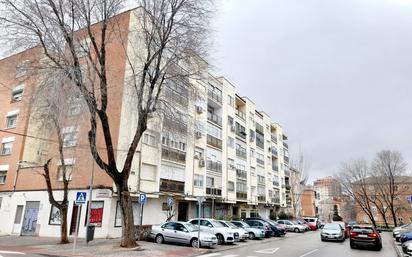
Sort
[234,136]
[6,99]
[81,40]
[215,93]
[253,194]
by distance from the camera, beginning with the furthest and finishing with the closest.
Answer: [253,194]
[234,136]
[215,93]
[6,99]
[81,40]

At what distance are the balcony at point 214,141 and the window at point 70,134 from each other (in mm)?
18140

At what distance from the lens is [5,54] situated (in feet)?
47.0

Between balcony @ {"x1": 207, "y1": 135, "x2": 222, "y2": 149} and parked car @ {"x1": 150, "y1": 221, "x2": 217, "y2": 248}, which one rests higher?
balcony @ {"x1": 207, "y1": 135, "x2": 222, "y2": 149}

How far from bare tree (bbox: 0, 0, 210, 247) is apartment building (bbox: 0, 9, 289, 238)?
0.80 m

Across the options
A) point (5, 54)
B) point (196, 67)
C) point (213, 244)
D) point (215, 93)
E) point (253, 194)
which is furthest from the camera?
point (253, 194)

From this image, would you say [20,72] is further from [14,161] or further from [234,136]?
[234,136]

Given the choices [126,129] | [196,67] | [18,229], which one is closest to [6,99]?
[18,229]

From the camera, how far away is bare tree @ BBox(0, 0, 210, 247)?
14867mm

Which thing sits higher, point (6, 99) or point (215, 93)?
point (215, 93)

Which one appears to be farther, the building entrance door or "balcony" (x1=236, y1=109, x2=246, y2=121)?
"balcony" (x1=236, y1=109, x2=246, y2=121)

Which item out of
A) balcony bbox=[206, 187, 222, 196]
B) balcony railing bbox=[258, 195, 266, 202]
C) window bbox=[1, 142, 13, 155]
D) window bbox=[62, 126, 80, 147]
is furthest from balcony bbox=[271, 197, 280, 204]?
window bbox=[62, 126, 80, 147]

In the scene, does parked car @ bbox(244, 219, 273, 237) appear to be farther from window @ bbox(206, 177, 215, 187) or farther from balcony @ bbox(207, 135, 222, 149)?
balcony @ bbox(207, 135, 222, 149)

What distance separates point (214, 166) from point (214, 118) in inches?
211

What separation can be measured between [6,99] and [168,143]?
17.8m
